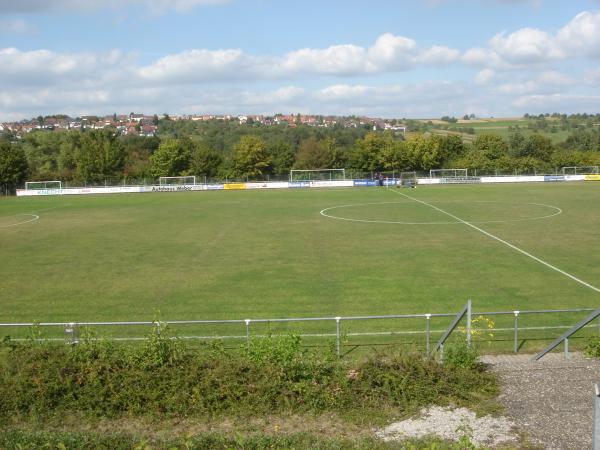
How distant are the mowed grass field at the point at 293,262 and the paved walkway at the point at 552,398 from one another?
8253mm

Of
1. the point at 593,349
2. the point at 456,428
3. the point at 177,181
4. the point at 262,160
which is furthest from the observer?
the point at 262,160

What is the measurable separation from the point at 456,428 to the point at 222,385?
445 cm

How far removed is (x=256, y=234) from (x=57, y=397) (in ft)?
98.0

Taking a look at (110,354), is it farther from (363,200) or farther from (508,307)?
(363,200)

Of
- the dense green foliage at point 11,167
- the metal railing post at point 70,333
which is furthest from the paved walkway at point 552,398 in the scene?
the dense green foliage at point 11,167

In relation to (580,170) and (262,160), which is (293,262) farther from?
(580,170)

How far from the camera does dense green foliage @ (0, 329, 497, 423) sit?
1182 cm

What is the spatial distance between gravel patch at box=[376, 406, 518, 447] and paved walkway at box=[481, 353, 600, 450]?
348mm

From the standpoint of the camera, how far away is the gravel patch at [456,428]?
1037 cm

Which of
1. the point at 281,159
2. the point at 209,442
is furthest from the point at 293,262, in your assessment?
the point at 281,159

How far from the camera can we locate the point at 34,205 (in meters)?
70.6

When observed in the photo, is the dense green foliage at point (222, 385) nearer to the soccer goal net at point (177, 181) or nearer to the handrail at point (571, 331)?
the handrail at point (571, 331)

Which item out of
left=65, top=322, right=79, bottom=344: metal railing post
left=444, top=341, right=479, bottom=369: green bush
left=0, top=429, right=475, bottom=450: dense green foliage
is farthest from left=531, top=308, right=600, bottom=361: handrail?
left=65, top=322, right=79, bottom=344: metal railing post

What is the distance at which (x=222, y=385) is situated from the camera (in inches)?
475
